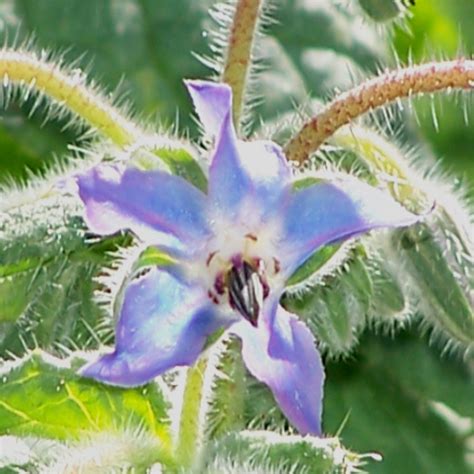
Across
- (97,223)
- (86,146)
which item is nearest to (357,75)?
(86,146)

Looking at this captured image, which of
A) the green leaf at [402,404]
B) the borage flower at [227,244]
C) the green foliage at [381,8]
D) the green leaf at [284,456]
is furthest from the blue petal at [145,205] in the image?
the green leaf at [402,404]

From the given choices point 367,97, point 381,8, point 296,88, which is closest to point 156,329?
point 367,97

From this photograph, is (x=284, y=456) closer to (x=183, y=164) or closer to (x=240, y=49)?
(x=183, y=164)

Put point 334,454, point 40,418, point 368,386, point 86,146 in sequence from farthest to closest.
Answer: point 368,386 < point 86,146 < point 40,418 < point 334,454

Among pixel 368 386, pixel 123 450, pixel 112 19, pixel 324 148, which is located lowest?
pixel 368 386

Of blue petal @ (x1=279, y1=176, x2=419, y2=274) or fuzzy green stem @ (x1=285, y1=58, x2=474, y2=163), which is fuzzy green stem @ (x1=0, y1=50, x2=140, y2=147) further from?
blue petal @ (x1=279, y1=176, x2=419, y2=274)

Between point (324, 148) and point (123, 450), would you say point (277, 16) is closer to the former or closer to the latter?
point (324, 148)
